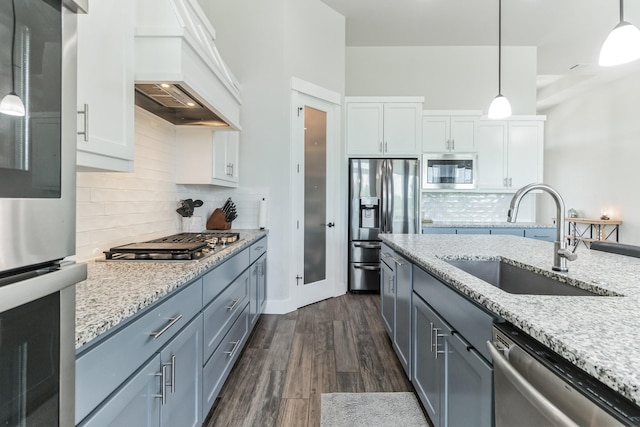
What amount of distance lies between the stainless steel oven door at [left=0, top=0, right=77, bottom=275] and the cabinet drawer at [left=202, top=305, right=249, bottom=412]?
129 cm

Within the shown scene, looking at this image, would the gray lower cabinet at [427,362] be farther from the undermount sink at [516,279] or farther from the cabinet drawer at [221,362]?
the cabinet drawer at [221,362]

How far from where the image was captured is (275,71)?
3.42 metres

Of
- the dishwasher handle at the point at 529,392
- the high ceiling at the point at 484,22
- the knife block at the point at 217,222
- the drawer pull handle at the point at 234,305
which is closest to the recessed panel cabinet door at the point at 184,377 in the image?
the drawer pull handle at the point at 234,305

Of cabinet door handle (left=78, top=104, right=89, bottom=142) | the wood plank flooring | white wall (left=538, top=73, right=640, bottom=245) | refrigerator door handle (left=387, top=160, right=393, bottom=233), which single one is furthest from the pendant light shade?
white wall (left=538, top=73, right=640, bottom=245)

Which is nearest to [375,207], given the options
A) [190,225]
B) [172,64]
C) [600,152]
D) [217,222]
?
[217,222]

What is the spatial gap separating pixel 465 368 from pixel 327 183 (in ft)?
9.55

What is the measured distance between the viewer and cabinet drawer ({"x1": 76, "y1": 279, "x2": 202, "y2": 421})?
2.51ft

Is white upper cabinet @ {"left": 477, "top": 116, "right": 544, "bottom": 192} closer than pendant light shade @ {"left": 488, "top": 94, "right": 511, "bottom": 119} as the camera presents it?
No

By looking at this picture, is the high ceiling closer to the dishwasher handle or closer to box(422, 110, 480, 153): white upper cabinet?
box(422, 110, 480, 153): white upper cabinet

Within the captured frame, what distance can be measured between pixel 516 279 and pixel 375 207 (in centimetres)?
259

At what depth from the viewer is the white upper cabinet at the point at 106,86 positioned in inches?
44.6

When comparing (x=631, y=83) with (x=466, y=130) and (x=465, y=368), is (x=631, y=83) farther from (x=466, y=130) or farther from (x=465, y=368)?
(x=465, y=368)

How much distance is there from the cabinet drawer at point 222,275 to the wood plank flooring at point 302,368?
0.69 meters

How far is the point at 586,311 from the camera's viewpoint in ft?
2.90
